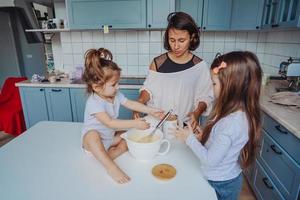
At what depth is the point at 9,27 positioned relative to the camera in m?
3.73

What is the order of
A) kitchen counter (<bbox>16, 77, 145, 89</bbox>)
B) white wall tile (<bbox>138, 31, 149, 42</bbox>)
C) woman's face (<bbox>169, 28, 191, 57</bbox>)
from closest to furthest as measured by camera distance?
woman's face (<bbox>169, 28, 191, 57</bbox>)
kitchen counter (<bbox>16, 77, 145, 89</bbox>)
white wall tile (<bbox>138, 31, 149, 42</bbox>)

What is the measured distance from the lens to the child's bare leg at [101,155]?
2.40 ft

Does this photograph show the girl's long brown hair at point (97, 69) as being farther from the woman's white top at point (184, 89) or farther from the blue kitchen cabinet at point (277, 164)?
the blue kitchen cabinet at point (277, 164)

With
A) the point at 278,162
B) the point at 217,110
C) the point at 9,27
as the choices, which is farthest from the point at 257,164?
the point at 9,27

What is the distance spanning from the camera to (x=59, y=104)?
2.45 metres

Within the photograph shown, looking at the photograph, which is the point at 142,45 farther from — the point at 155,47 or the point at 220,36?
the point at 220,36

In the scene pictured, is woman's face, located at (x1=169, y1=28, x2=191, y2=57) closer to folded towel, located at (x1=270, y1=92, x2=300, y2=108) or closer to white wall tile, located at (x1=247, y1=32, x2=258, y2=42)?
folded towel, located at (x1=270, y1=92, x2=300, y2=108)

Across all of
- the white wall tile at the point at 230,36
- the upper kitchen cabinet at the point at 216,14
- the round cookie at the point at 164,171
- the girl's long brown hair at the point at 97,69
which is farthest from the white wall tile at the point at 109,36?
the round cookie at the point at 164,171

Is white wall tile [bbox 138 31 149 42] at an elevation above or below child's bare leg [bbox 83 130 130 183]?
above

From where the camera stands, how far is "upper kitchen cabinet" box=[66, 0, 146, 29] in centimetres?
215

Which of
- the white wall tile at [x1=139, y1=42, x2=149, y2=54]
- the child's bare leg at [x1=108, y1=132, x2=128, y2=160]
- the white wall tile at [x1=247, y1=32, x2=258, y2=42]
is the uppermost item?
the white wall tile at [x1=247, y1=32, x2=258, y2=42]

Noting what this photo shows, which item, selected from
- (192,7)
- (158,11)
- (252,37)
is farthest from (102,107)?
(252,37)

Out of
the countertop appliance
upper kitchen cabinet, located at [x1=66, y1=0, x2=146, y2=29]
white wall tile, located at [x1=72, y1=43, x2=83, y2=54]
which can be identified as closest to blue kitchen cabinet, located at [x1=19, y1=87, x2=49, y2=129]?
white wall tile, located at [x1=72, y1=43, x2=83, y2=54]

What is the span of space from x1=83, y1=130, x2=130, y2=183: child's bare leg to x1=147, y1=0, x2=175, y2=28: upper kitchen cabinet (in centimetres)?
161
